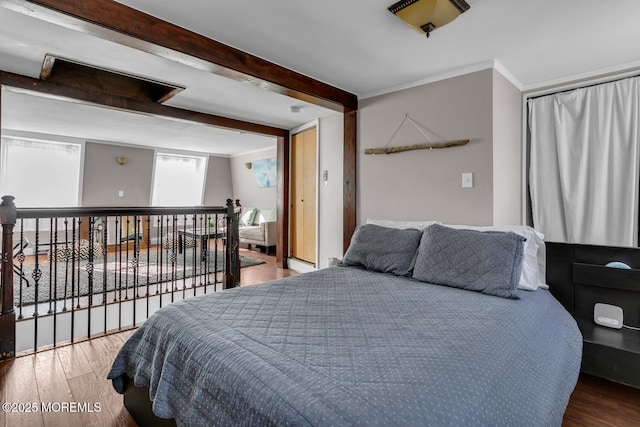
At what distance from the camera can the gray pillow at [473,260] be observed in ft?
6.09

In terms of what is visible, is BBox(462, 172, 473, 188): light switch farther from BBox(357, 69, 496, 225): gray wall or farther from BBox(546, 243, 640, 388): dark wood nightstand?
BBox(546, 243, 640, 388): dark wood nightstand

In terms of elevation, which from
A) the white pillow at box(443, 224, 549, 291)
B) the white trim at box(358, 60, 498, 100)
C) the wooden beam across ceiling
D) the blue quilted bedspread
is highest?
the white trim at box(358, 60, 498, 100)

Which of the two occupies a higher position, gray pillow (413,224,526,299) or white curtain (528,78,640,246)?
white curtain (528,78,640,246)

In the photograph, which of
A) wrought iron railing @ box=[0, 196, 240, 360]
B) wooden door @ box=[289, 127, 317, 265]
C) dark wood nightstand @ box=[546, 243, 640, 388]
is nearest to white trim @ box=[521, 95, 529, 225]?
dark wood nightstand @ box=[546, 243, 640, 388]

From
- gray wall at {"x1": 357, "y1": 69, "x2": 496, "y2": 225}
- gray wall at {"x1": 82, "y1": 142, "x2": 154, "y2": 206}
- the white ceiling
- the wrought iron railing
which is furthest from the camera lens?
gray wall at {"x1": 82, "y1": 142, "x2": 154, "y2": 206}

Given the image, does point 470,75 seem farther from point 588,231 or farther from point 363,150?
point 588,231

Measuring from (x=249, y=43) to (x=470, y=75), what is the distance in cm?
179

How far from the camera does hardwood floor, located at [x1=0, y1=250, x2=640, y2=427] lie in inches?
65.3

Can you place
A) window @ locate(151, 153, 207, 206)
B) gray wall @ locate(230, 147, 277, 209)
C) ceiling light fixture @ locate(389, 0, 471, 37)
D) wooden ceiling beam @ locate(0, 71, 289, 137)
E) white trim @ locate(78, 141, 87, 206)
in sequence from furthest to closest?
1. window @ locate(151, 153, 207, 206)
2. gray wall @ locate(230, 147, 277, 209)
3. white trim @ locate(78, 141, 87, 206)
4. wooden ceiling beam @ locate(0, 71, 289, 137)
5. ceiling light fixture @ locate(389, 0, 471, 37)

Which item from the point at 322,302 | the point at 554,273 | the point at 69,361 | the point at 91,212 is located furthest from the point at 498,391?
the point at 91,212

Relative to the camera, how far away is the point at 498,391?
3.35 feet

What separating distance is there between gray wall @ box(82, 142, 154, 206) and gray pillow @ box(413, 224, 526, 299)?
669 cm

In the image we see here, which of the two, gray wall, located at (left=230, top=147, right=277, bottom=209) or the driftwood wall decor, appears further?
gray wall, located at (left=230, top=147, right=277, bottom=209)

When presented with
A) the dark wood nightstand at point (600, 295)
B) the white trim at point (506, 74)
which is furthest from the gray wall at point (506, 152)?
the dark wood nightstand at point (600, 295)
